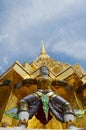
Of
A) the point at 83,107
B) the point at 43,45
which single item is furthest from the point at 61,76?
the point at 43,45

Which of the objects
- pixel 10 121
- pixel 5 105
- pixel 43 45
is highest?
pixel 43 45

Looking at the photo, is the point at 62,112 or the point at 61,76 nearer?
the point at 62,112

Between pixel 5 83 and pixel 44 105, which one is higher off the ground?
pixel 5 83

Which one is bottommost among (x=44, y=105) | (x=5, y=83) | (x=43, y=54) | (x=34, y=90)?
(x=44, y=105)

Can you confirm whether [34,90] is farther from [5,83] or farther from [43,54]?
[43,54]

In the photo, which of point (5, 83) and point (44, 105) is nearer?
point (44, 105)

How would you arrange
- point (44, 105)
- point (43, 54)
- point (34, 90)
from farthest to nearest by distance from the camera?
point (43, 54), point (34, 90), point (44, 105)

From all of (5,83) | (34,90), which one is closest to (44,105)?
(34,90)

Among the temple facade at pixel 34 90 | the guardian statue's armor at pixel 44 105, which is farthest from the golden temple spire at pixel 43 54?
the guardian statue's armor at pixel 44 105

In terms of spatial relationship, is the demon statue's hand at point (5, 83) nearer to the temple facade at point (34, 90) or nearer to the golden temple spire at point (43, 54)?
the temple facade at point (34, 90)

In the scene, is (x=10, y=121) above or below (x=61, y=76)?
below

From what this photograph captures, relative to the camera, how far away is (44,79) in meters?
12.2

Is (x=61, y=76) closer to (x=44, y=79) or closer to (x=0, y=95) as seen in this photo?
(x=0, y=95)

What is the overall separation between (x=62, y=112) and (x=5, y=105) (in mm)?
4808
